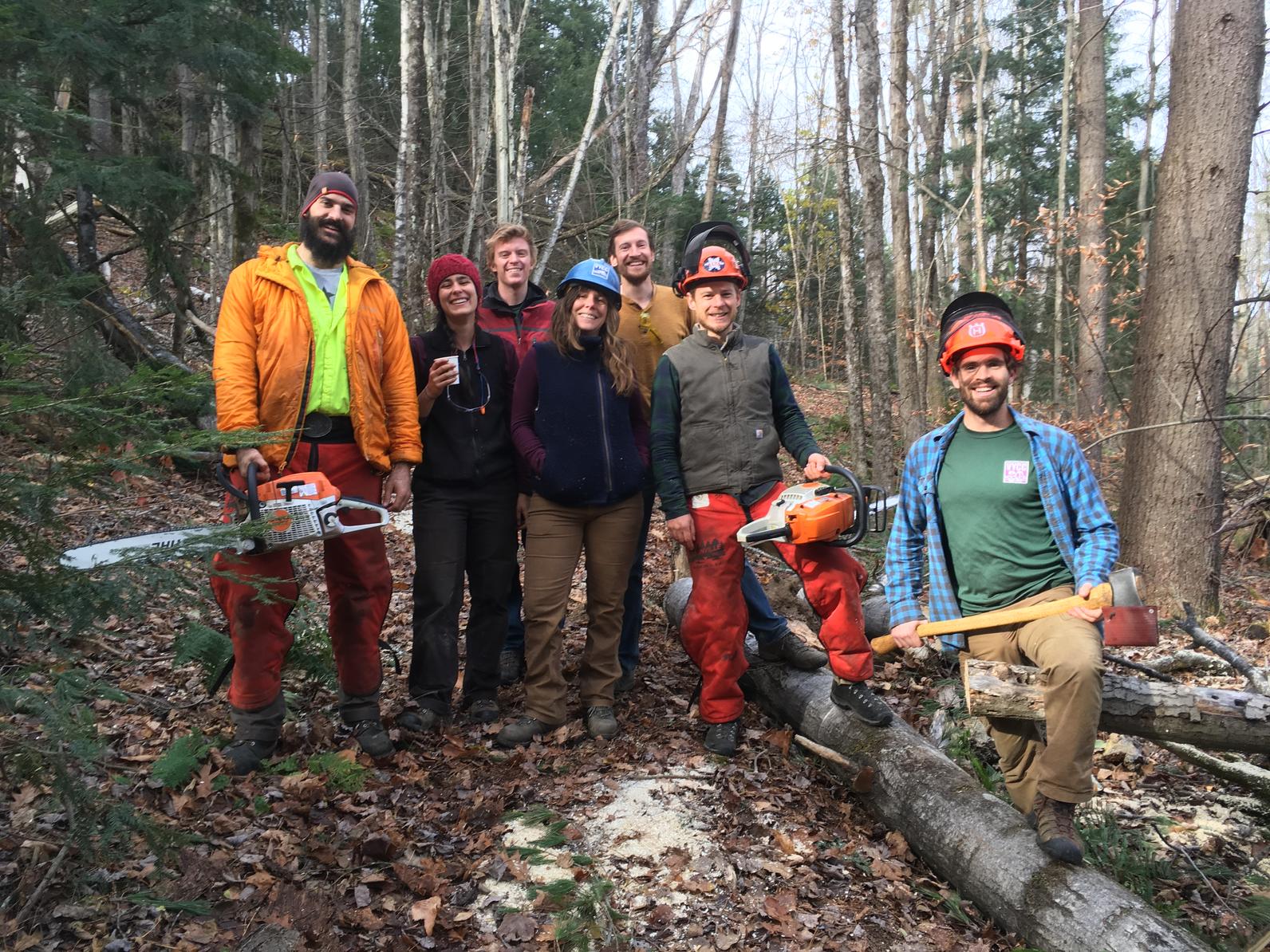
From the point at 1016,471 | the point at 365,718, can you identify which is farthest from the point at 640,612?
the point at 1016,471

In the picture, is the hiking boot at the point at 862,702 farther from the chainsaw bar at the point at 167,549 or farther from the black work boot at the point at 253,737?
the chainsaw bar at the point at 167,549

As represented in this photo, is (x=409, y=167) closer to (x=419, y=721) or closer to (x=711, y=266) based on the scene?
(x=711, y=266)

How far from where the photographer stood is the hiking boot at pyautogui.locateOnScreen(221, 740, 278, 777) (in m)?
3.76

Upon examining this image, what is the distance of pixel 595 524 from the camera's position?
180 inches

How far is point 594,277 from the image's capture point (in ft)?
14.3

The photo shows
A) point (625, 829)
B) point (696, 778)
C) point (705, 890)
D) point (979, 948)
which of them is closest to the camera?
point (979, 948)

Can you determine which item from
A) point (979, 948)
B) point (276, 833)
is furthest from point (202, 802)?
point (979, 948)

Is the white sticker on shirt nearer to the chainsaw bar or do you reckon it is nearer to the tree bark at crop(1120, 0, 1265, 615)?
the chainsaw bar

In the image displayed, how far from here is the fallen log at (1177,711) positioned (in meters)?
3.32

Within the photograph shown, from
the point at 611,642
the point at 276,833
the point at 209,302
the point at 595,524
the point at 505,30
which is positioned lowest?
the point at 276,833

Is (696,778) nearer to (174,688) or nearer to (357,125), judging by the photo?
(174,688)

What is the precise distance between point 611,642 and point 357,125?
52.3 ft

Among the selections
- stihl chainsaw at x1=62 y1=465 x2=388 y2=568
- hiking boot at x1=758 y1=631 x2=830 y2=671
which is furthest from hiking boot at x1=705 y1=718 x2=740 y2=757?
stihl chainsaw at x1=62 y1=465 x2=388 y2=568

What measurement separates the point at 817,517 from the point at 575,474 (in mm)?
1258
